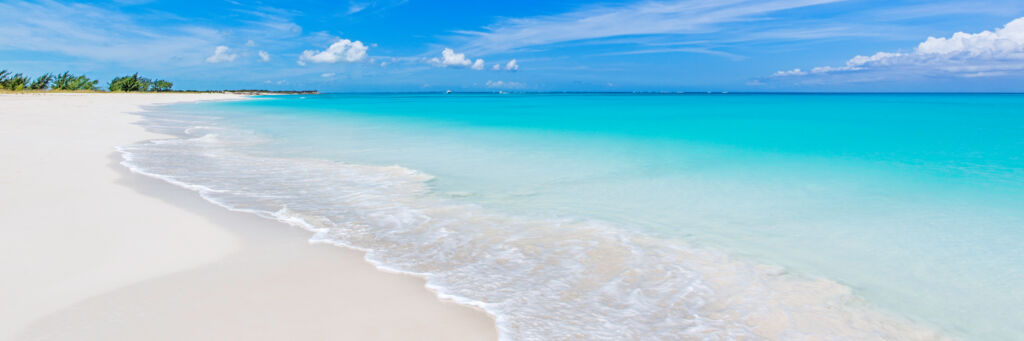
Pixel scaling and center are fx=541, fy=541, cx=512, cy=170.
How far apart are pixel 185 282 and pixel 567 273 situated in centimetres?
245

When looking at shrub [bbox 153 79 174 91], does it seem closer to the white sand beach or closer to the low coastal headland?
the low coastal headland

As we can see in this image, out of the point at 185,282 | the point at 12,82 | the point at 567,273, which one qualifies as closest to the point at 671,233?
the point at 567,273

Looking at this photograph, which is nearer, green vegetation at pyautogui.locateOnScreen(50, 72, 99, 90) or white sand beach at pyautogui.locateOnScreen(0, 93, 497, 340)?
white sand beach at pyautogui.locateOnScreen(0, 93, 497, 340)

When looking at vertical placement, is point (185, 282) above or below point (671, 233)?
above

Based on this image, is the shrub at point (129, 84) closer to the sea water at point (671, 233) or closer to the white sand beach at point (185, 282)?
the sea water at point (671, 233)

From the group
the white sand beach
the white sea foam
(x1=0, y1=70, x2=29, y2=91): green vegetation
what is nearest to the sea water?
the white sea foam

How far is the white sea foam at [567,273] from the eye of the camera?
9.87ft

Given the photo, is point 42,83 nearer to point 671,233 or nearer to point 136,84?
point 136,84

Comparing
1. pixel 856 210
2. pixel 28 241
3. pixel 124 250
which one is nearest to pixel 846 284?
pixel 856 210

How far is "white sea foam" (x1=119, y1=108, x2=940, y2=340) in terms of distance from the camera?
301cm

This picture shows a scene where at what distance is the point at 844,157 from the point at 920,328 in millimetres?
9502

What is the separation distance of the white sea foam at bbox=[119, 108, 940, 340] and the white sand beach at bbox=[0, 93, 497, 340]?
0.93ft

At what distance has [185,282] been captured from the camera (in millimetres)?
3369

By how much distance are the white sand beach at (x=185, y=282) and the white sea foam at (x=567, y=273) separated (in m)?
0.28
